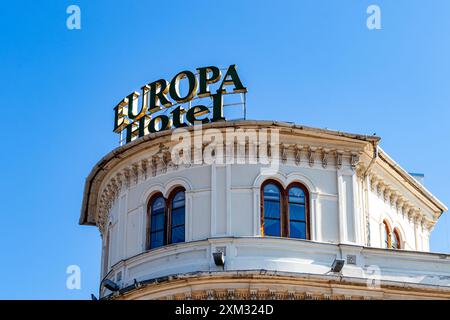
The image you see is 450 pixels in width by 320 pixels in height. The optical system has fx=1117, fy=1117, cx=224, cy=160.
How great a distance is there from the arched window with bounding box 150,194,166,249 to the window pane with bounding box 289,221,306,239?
4453 mm

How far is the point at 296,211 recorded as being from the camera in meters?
37.8

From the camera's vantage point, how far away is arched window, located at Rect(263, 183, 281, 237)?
3734 cm

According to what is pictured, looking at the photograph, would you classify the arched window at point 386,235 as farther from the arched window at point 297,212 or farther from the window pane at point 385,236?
the arched window at point 297,212

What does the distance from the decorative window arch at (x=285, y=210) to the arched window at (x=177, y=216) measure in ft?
9.23

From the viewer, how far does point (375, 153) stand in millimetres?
38750

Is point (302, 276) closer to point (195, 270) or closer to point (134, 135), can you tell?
point (195, 270)

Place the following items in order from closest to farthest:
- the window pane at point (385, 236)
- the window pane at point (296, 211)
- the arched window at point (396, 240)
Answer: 1. the window pane at point (296, 211)
2. the window pane at point (385, 236)
3. the arched window at point (396, 240)

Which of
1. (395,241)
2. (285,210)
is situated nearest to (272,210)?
(285,210)

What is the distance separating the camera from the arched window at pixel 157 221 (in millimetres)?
38500

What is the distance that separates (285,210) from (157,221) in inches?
179

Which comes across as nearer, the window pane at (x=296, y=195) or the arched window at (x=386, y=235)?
the window pane at (x=296, y=195)

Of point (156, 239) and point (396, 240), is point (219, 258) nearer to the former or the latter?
point (156, 239)

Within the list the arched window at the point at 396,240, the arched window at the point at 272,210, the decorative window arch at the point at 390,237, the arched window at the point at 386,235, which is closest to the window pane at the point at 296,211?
the arched window at the point at 272,210
